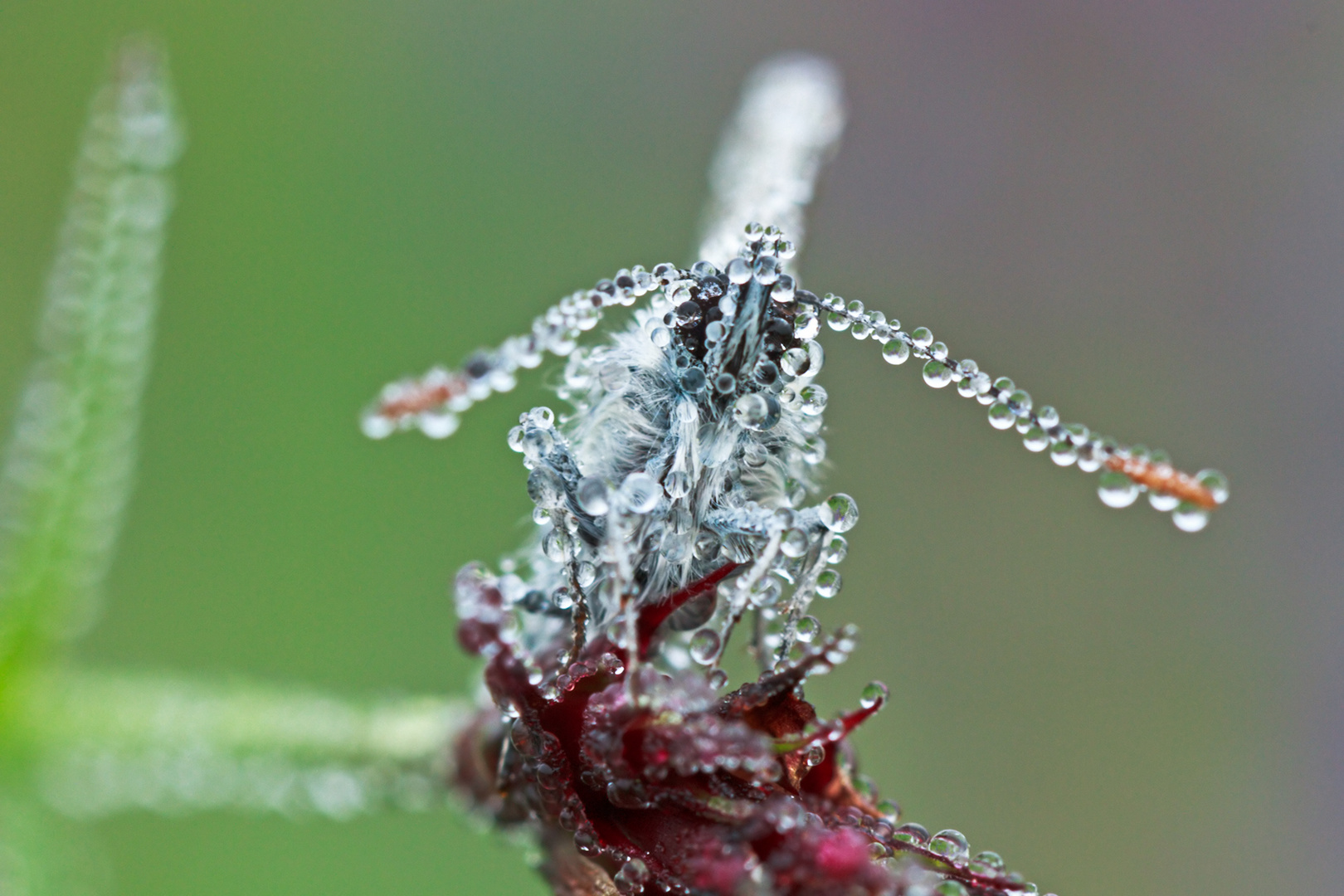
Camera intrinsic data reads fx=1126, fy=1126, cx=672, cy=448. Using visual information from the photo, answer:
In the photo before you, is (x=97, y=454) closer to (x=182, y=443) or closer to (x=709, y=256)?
(x=709, y=256)

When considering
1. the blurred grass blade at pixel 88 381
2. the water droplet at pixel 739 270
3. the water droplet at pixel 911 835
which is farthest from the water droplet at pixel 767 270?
the blurred grass blade at pixel 88 381

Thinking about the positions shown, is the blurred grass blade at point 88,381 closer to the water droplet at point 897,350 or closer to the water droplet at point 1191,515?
the water droplet at point 897,350

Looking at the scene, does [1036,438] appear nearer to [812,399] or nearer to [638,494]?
[812,399]

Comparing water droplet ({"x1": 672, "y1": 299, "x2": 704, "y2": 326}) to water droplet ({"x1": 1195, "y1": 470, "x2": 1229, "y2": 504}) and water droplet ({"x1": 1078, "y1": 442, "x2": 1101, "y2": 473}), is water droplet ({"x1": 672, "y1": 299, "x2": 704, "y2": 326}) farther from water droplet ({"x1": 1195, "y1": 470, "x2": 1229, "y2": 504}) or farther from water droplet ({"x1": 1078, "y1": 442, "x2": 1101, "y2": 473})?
water droplet ({"x1": 1195, "y1": 470, "x2": 1229, "y2": 504})

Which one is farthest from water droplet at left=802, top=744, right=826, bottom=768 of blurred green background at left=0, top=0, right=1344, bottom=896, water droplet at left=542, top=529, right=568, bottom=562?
blurred green background at left=0, top=0, right=1344, bottom=896

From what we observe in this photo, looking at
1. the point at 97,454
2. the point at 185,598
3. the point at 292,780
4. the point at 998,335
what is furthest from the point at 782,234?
the point at 998,335

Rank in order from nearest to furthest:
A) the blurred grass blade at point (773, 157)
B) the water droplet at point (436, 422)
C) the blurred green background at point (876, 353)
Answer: the water droplet at point (436, 422)
the blurred grass blade at point (773, 157)
the blurred green background at point (876, 353)
